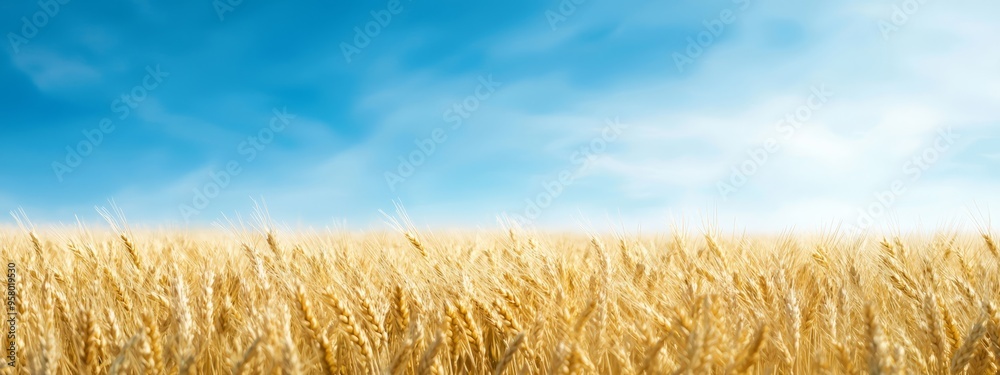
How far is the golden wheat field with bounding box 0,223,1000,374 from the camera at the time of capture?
135 cm

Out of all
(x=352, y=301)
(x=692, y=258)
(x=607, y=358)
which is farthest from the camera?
(x=692, y=258)

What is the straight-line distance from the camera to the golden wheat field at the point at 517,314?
1353 millimetres

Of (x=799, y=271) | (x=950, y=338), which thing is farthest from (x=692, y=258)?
(x=950, y=338)

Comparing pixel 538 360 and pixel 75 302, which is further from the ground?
pixel 75 302

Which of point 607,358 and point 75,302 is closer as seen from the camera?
point 607,358

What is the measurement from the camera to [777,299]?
6.38ft

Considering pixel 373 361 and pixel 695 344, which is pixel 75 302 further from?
pixel 695 344

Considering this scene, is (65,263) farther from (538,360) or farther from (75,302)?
(538,360)

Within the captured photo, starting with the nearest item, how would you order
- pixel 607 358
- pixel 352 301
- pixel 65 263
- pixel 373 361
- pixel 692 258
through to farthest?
pixel 373 361
pixel 607 358
pixel 352 301
pixel 692 258
pixel 65 263

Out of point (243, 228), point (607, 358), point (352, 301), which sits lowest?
point (607, 358)

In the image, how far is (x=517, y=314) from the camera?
2.03 meters

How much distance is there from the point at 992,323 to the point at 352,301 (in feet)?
6.65

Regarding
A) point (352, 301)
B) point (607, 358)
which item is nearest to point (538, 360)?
point (607, 358)

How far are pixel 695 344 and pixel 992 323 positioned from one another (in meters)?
1.12
